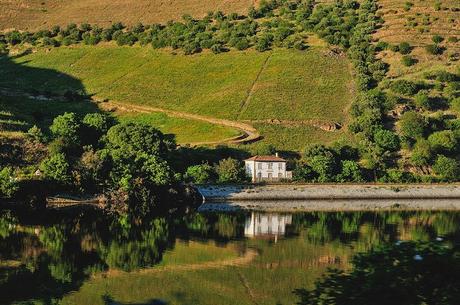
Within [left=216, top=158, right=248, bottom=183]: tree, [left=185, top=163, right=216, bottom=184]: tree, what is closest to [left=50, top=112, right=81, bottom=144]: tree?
[left=185, top=163, right=216, bottom=184]: tree

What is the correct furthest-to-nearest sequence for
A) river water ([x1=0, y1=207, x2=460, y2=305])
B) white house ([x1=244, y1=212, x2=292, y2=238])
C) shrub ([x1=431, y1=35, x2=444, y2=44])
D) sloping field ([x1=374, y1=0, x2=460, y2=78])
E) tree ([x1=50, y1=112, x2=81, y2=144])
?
shrub ([x1=431, y1=35, x2=444, y2=44]) → sloping field ([x1=374, y1=0, x2=460, y2=78]) → tree ([x1=50, y1=112, x2=81, y2=144]) → white house ([x1=244, y1=212, x2=292, y2=238]) → river water ([x1=0, y1=207, x2=460, y2=305])

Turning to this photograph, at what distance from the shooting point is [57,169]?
84.1m

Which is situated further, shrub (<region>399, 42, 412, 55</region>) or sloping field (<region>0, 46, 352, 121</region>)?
shrub (<region>399, 42, 412, 55</region>)

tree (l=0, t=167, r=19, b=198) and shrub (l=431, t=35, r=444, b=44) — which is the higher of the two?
shrub (l=431, t=35, r=444, b=44)

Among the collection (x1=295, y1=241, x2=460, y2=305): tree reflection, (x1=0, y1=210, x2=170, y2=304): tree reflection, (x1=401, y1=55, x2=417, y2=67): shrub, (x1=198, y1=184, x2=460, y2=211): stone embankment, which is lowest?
(x1=295, y1=241, x2=460, y2=305): tree reflection

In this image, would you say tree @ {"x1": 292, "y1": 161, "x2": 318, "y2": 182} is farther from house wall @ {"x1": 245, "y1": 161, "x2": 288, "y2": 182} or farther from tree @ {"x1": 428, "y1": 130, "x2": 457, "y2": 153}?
tree @ {"x1": 428, "y1": 130, "x2": 457, "y2": 153}

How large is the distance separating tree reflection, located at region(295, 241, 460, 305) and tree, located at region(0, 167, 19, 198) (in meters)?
42.2

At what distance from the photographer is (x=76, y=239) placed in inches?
2376

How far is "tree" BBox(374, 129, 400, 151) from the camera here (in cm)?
11269

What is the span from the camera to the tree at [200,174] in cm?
9769

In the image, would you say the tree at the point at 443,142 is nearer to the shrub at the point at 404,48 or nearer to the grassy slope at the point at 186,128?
the grassy slope at the point at 186,128

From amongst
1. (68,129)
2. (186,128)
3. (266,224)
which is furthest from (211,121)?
(266,224)

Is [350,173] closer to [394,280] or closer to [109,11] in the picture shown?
[394,280]

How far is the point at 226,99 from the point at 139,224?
6729 cm
